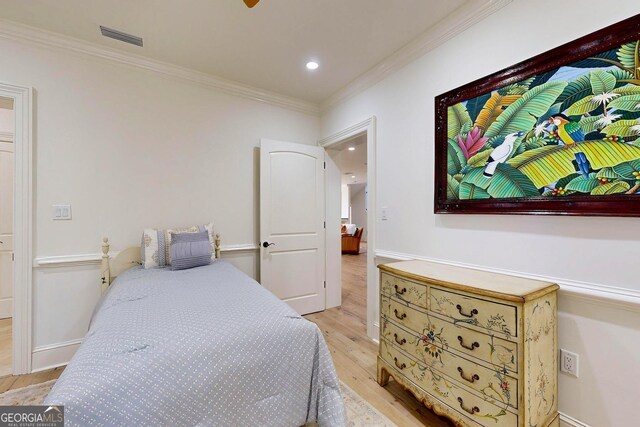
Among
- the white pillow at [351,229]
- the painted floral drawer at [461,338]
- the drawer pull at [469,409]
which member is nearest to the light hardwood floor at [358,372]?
the drawer pull at [469,409]

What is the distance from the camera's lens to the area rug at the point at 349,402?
1617mm

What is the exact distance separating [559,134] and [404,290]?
123 cm

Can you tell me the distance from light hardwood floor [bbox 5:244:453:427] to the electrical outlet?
0.71 metres

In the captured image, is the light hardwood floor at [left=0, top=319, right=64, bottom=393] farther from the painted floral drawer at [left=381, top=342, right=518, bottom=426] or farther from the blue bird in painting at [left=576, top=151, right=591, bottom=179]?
the blue bird in painting at [left=576, top=151, right=591, bottom=179]

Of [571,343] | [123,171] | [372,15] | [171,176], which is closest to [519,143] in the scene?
[571,343]

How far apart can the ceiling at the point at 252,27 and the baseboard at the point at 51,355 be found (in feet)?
8.44

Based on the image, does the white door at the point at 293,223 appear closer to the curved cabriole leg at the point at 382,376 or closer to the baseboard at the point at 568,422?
the curved cabriole leg at the point at 382,376

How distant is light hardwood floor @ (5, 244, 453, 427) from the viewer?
5.57 ft

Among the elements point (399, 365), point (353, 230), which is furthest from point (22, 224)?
point (353, 230)

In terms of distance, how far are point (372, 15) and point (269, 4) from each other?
2.45 ft

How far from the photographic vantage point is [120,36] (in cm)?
222

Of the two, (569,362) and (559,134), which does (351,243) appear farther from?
(559,134)

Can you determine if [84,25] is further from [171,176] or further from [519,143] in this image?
[519,143]

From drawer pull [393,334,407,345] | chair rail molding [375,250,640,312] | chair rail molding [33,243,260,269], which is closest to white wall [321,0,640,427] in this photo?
chair rail molding [375,250,640,312]
